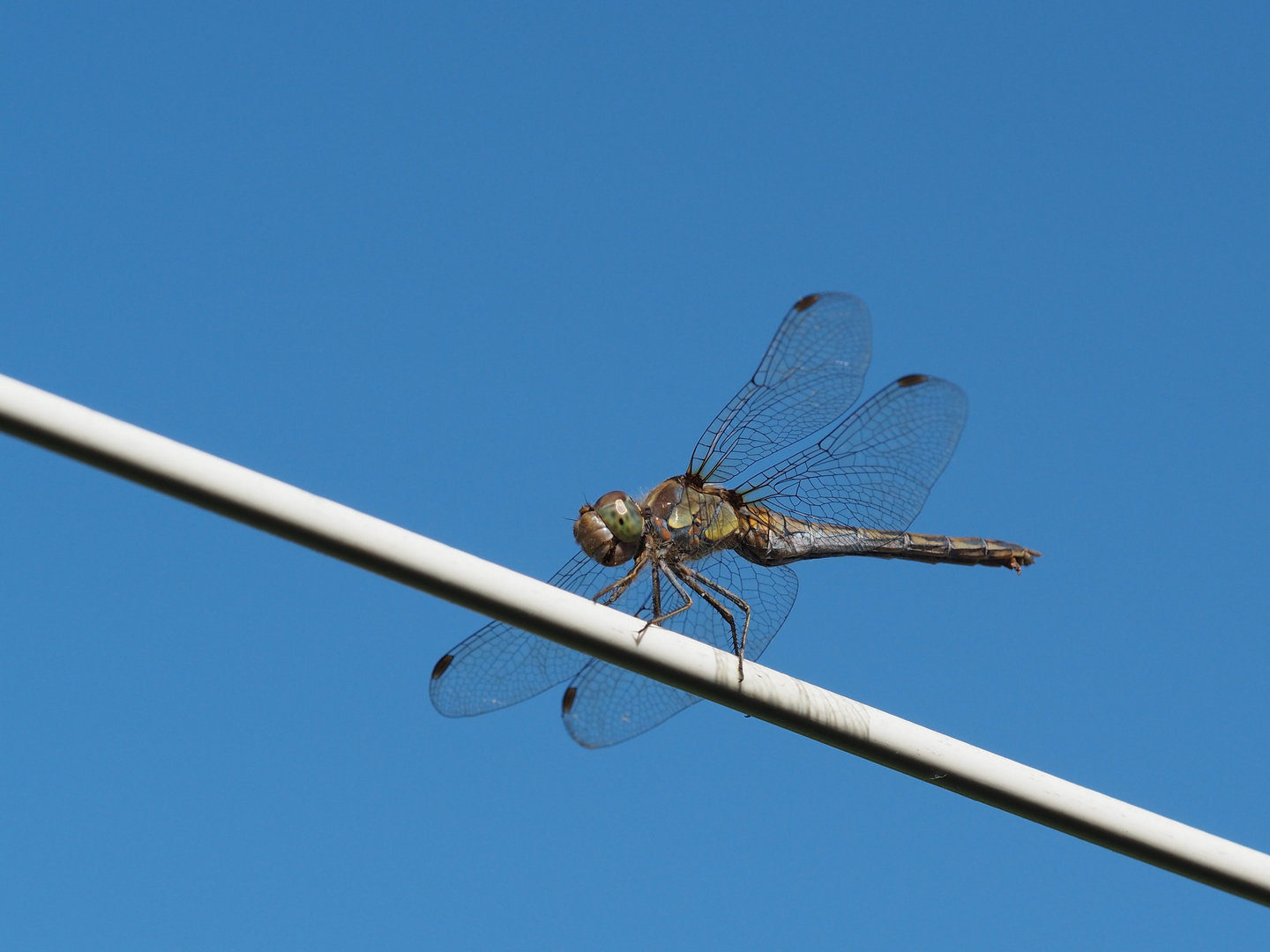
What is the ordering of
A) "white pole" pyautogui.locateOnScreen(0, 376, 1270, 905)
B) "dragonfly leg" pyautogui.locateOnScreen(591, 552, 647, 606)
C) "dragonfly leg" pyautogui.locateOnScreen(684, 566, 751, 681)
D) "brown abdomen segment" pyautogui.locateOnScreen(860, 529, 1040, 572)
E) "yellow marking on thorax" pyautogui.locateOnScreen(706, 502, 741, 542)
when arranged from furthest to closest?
"brown abdomen segment" pyautogui.locateOnScreen(860, 529, 1040, 572)
"yellow marking on thorax" pyautogui.locateOnScreen(706, 502, 741, 542)
"dragonfly leg" pyautogui.locateOnScreen(591, 552, 647, 606)
"dragonfly leg" pyautogui.locateOnScreen(684, 566, 751, 681)
"white pole" pyautogui.locateOnScreen(0, 376, 1270, 905)

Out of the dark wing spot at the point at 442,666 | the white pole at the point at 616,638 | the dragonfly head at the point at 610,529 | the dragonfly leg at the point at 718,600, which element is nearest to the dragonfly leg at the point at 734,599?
the dragonfly leg at the point at 718,600

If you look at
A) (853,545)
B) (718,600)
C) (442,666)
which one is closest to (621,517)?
(718,600)

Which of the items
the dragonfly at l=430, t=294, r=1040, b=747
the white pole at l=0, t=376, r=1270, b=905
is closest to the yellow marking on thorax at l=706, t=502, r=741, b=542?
the dragonfly at l=430, t=294, r=1040, b=747

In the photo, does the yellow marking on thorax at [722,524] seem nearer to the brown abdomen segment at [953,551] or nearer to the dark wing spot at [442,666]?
the brown abdomen segment at [953,551]

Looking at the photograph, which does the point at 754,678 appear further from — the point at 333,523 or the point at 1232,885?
the point at 1232,885

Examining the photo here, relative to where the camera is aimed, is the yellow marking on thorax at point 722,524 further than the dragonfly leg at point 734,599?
Yes

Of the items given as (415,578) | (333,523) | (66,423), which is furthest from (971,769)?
(66,423)

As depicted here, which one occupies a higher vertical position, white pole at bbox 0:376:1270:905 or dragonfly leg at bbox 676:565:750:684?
dragonfly leg at bbox 676:565:750:684

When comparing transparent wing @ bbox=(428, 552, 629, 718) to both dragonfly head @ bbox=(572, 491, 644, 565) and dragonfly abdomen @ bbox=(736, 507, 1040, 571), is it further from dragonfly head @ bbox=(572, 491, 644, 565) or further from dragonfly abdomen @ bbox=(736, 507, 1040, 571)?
dragonfly abdomen @ bbox=(736, 507, 1040, 571)
